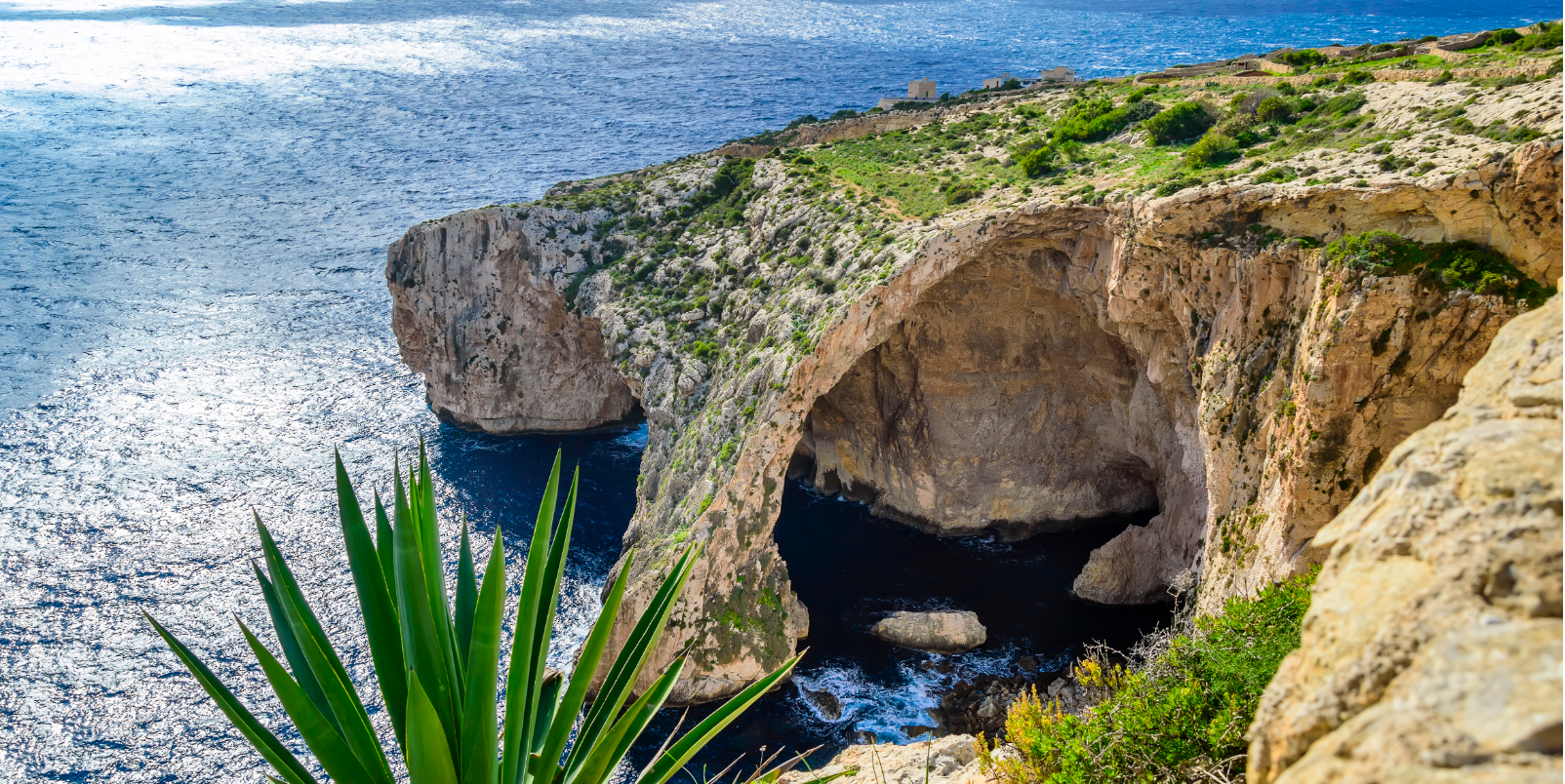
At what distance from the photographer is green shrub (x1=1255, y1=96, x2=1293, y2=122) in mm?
28391

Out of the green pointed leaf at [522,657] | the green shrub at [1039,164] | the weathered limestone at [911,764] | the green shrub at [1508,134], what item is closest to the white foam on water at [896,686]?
the weathered limestone at [911,764]

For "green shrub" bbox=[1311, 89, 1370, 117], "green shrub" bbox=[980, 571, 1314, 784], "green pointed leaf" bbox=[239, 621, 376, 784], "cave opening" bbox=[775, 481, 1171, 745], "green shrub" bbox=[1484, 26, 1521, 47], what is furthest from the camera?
"cave opening" bbox=[775, 481, 1171, 745]

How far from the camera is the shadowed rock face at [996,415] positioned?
3716 cm

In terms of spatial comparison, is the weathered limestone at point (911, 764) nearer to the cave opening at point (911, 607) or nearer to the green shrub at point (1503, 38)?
the cave opening at point (911, 607)

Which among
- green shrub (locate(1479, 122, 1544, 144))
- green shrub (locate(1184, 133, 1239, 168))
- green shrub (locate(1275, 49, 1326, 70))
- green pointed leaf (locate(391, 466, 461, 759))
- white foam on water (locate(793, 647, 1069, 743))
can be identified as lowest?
white foam on water (locate(793, 647, 1069, 743))

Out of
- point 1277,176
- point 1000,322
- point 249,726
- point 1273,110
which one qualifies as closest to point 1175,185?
point 1277,176

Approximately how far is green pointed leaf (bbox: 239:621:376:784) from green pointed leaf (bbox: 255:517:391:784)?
0.26m

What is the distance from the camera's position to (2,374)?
57812 millimetres

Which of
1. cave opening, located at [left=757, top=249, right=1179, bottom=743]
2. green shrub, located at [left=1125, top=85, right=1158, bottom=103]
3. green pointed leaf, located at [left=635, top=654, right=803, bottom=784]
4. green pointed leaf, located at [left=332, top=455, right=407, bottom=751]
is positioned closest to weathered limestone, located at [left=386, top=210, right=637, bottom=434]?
cave opening, located at [left=757, top=249, right=1179, bottom=743]

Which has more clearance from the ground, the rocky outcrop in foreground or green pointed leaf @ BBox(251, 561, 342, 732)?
A: the rocky outcrop in foreground

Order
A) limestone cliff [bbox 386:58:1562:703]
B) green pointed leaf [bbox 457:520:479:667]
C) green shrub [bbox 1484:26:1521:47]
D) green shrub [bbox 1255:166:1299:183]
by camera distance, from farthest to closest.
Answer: green shrub [bbox 1484:26:1521:47], green shrub [bbox 1255:166:1299:183], limestone cliff [bbox 386:58:1562:703], green pointed leaf [bbox 457:520:479:667]

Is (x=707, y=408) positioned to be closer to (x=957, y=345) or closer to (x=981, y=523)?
(x=957, y=345)

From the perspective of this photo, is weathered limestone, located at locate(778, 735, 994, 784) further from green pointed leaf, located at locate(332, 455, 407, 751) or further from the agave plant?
green pointed leaf, located at locate(332, 455, 407, 751)

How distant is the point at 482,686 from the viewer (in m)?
8.21
